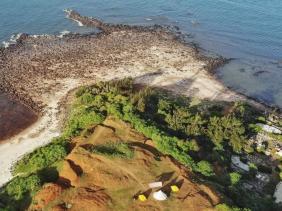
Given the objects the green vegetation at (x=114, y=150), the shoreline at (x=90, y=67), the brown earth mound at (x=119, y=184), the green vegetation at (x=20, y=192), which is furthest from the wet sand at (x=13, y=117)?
the green vegetation at (x=114, y=150)

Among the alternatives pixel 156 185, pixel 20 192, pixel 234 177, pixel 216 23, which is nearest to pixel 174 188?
pixel 156 185

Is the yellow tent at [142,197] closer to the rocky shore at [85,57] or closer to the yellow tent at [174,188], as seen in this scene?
the yellow tent at [174,188]

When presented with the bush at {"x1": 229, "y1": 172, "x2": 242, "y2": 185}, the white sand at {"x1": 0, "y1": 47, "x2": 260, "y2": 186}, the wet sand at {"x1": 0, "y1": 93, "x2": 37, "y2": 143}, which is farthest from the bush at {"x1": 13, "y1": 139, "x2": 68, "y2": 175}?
the bush at {"x1": 229, "y1": 172, "x2": 242, "y2": 185}

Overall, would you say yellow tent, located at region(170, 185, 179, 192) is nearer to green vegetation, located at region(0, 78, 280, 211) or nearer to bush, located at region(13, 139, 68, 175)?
green vegetation, located at region(0, 78, 280, 211)

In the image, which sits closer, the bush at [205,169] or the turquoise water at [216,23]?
the bush at [205,169]

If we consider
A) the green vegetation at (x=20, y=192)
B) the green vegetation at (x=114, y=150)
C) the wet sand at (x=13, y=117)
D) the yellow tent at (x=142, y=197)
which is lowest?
the wet sand at (x=13, y=117)

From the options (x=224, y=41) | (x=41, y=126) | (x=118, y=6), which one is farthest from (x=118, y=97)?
(x=118, y=6)

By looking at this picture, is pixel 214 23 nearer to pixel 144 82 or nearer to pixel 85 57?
pixel 85 57

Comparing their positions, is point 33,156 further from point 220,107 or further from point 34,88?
point 220,107
